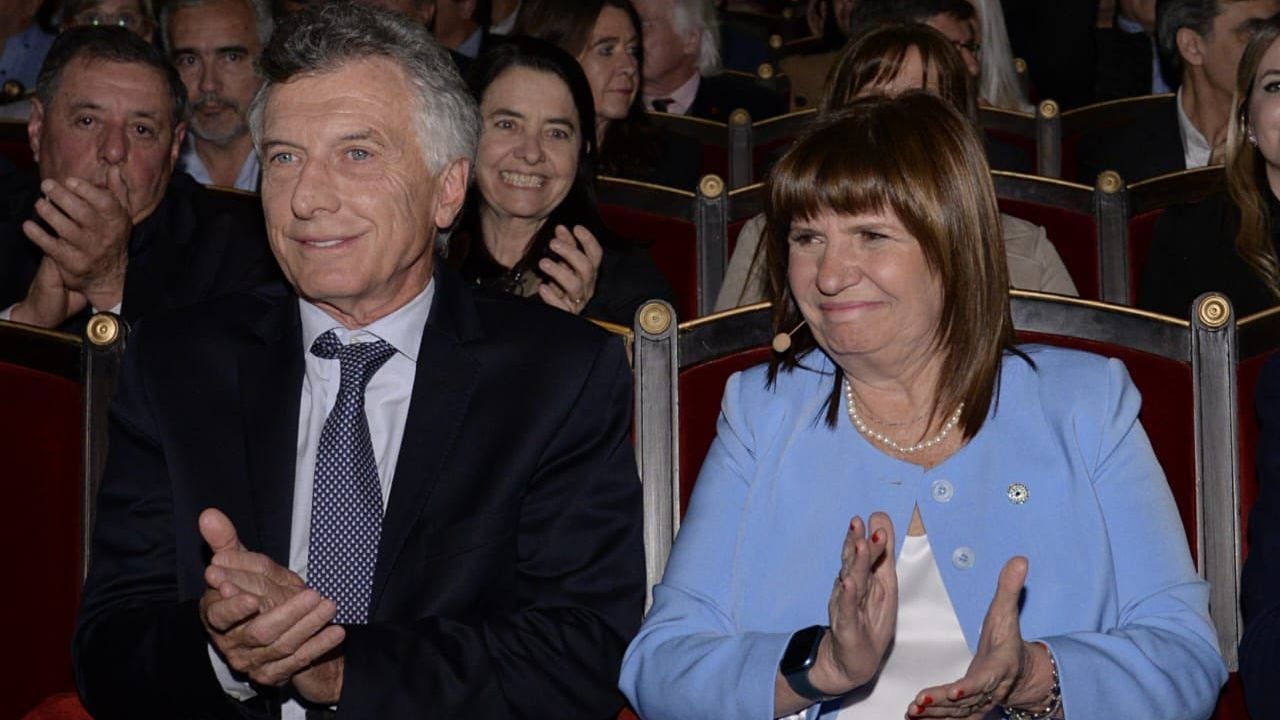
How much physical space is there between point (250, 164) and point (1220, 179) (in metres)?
2.15

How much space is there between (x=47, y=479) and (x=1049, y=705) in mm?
1313

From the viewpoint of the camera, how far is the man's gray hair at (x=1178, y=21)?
393 centimetres

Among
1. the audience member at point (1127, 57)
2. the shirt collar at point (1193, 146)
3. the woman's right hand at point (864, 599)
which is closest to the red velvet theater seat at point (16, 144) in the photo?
the shirt collar at point (1193, 146)

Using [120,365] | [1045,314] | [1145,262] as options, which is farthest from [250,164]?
[1045,314]

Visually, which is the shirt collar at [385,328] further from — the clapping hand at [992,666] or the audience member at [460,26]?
the audience member at [460,26]

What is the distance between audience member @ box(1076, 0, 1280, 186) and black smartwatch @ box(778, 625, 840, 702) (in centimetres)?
241

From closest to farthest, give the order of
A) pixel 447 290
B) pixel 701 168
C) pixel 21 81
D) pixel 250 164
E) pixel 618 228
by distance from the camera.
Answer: pixel 447 290, pixel 618 228, pixel 250 164, pixel 701 168, pixel 21 81

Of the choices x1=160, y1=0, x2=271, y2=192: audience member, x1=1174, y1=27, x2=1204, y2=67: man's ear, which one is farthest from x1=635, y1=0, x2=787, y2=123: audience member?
x1=1174, y1=27, x2=1204, y2=67: man's ear

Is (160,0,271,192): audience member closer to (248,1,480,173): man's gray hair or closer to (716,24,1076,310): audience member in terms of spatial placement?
(716,24,1076,310): audience member

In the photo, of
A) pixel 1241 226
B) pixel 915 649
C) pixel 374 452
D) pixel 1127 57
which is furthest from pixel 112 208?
pixel 1127 57

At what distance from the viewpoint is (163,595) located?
6.23ft

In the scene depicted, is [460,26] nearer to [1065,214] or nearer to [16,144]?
[16,144]

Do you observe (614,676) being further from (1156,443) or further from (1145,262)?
(1145,262)

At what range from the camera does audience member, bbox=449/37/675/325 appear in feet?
9.60
